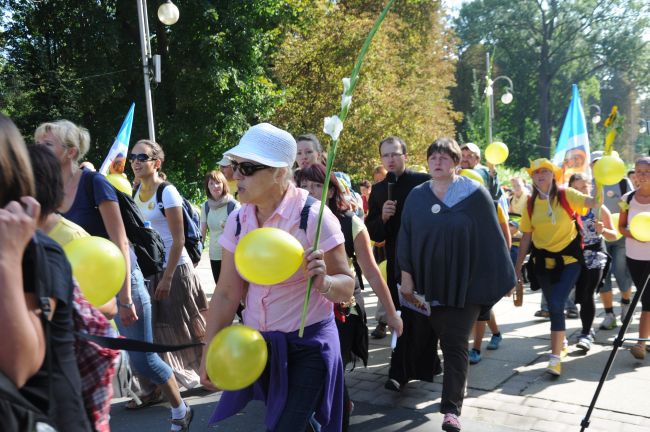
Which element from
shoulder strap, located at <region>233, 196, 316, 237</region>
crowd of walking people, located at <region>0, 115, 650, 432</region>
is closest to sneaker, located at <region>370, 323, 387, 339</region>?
crowd of walking people, located at <region>0, 115, 650, 432</region>

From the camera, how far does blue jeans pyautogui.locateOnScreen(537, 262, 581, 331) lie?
17.5ft

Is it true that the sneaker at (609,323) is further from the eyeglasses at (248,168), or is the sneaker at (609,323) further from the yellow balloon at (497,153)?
the eyeglasses at (248,168)

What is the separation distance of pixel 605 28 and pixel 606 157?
184ft

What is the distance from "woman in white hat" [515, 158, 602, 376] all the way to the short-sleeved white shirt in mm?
3059

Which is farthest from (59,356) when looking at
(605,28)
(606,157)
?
(605,28)

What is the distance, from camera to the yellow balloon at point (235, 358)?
2449mm

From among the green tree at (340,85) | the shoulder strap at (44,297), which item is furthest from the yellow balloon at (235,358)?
the green tree at (340,85)

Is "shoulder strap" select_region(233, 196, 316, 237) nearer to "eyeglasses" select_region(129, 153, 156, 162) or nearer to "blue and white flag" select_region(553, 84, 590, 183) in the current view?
"eyeglasses" select_region(129, 153, 156, 162)

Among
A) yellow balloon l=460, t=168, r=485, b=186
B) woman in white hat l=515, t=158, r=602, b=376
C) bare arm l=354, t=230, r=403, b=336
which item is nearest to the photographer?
bare arm l=354, t=230, r=403, b=336

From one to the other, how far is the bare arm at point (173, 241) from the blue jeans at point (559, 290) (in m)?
3.15

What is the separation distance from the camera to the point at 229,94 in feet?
68.3

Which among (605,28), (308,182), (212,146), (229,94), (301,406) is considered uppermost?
(605,28)

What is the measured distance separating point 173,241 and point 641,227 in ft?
12.4

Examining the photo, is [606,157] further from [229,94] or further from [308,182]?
[229,94]
